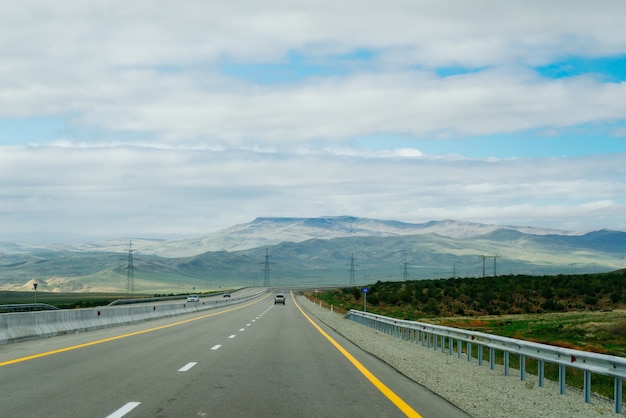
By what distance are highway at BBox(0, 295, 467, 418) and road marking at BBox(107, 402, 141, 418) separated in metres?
0.01

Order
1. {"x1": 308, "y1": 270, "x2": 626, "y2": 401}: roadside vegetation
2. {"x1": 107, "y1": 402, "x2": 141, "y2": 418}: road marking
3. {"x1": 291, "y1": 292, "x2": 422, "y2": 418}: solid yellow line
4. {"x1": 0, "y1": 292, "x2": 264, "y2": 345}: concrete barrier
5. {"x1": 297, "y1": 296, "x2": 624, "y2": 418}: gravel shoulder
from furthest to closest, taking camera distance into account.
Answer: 1. {"x1": 308, "y1": 270, "x2": 626, "y2": 401}: roadside vegetation
2. {"x1": 0, "y1": 292, "x2": 264, "y2": 345}: concrete barrier
3. {"x1": 297, "y1": 296, "x2": 624, "y2": 418}: gravel shoulder
4. {"x1": 291, "y1": 292, "x2": 422, "y2": 418}: solid yellow line
5. {"x1": 107, "y1": 402, "x2": 141, "y2": 418}: road marking

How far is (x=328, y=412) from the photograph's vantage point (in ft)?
33.5

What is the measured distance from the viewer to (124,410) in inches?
388

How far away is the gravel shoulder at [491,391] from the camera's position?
36.4ft

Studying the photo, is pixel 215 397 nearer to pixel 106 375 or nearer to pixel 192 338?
pixel 106 375

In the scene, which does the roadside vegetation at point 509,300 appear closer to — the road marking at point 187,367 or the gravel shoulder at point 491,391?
the gravel shoulder at point 491,391

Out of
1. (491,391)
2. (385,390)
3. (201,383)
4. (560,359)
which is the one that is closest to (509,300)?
(560,359)

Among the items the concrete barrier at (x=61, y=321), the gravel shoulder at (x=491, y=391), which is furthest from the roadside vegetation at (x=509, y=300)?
the gravel shoulder at (x=491, y=391)

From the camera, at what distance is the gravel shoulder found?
11.1 metres

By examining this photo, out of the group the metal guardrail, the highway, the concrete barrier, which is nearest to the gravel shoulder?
the metal guardrail

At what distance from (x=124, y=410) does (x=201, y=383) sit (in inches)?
120

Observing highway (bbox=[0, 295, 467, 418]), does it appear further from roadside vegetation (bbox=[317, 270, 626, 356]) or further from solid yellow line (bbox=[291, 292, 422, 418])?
roadside vegetation (bbox=[317, 270, 626, 356])

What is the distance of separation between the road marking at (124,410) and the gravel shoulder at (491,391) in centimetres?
465

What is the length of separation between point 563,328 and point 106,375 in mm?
33238
